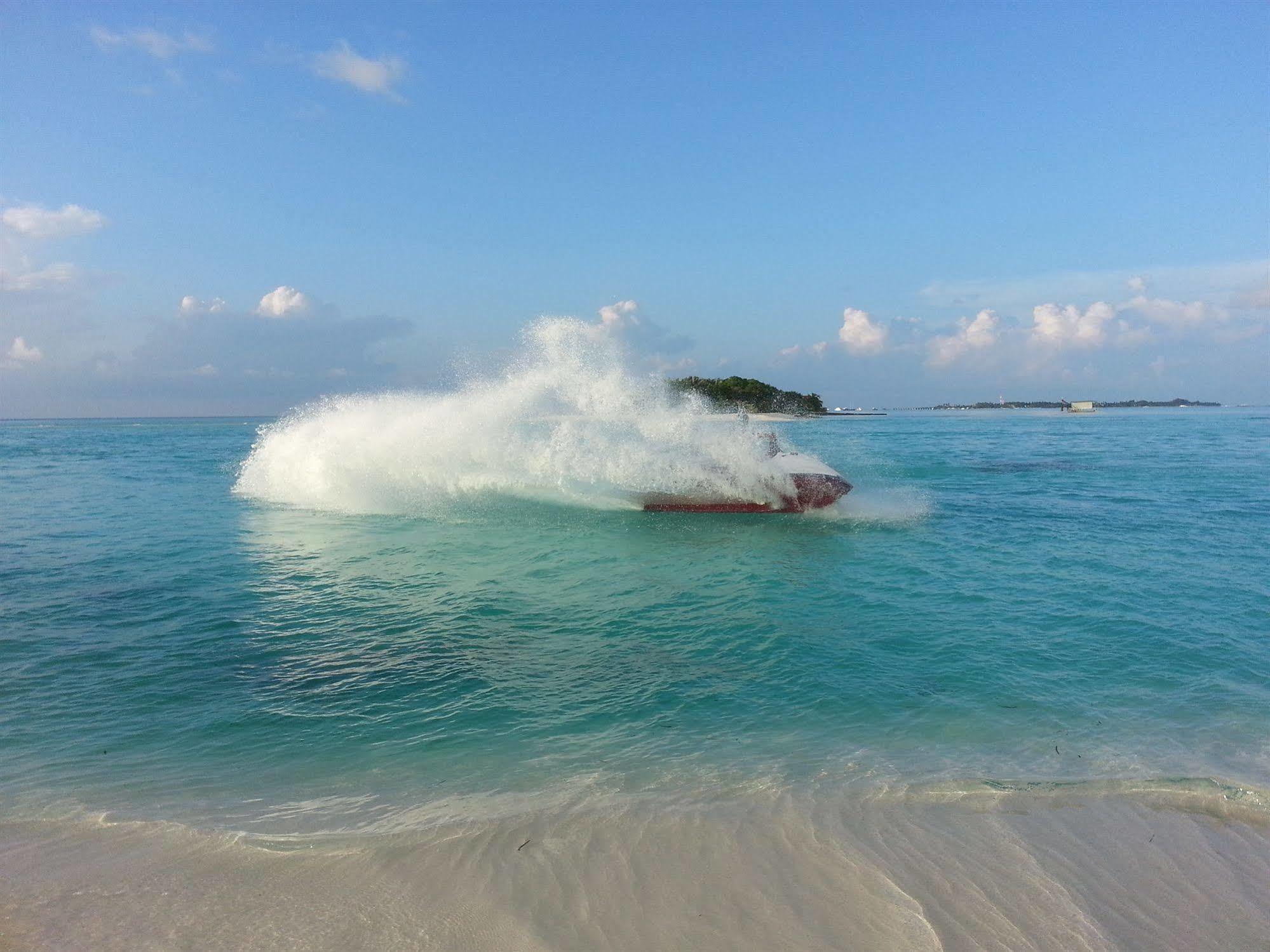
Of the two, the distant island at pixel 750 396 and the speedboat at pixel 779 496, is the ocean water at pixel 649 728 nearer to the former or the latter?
the speedboat at pixel 779 496

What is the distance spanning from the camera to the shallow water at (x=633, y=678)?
4.99 m

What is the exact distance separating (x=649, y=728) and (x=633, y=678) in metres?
1.16

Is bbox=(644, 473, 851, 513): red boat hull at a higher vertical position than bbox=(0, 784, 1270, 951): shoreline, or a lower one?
higher

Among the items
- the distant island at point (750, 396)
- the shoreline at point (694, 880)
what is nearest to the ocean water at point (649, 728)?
the shoreline at point (694, 880)

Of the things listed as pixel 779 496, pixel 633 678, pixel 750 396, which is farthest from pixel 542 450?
pixel 750 396

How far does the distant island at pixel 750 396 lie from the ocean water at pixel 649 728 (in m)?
75.6

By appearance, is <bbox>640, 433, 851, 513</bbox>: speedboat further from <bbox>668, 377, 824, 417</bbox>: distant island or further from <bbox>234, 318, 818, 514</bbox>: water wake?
<bbox>668, 377, 824, 417</bbox>: distant island

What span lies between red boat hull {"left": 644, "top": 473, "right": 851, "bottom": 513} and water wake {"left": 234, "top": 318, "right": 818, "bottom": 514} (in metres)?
0.25

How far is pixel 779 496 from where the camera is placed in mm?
17672

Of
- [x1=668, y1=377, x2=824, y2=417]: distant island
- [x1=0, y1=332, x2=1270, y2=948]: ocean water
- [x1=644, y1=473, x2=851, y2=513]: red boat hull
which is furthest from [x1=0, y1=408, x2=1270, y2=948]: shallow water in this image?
[x1=668, y1=377, x2=824, y2=417]: distant island

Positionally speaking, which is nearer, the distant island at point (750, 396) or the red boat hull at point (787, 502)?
the red boat hull at point (787, 502)

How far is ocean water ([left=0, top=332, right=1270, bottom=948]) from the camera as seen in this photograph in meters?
4.06

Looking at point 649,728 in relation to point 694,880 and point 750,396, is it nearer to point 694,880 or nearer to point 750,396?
point 694,880

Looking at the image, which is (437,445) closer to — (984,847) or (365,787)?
(365,787)
